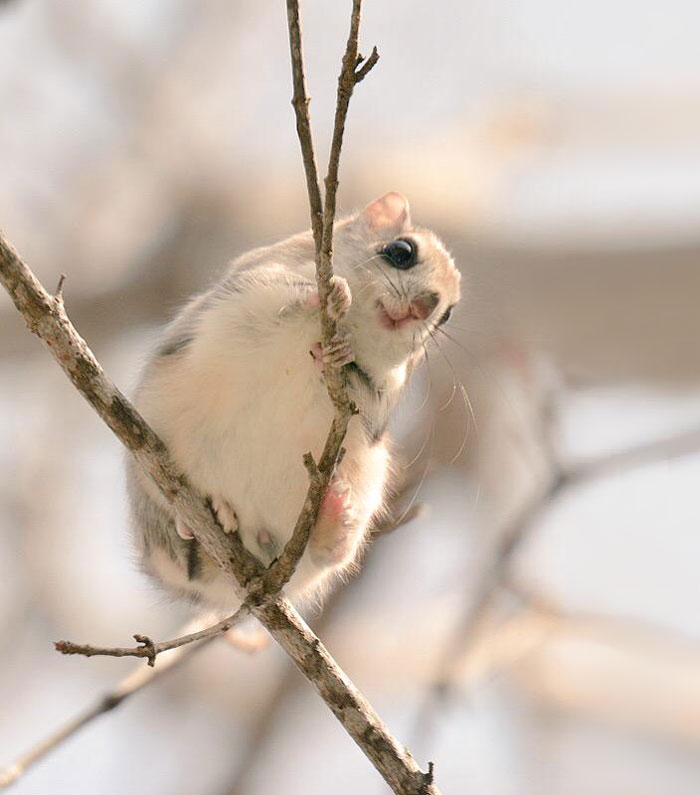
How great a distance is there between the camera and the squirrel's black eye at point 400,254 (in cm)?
415

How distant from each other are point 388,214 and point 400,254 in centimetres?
41

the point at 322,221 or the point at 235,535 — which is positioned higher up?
the point at 235,535

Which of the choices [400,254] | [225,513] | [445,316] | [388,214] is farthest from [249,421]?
[388,214]

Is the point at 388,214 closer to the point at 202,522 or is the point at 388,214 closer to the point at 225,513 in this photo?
the point at 225,513

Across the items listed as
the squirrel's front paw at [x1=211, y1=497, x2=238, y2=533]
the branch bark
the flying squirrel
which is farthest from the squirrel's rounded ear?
the branch bark

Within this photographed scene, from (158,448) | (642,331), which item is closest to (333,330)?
(158,448)

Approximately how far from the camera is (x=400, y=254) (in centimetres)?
418

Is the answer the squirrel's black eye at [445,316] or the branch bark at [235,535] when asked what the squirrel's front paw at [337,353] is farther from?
the squirrel's black eye at [445,316]

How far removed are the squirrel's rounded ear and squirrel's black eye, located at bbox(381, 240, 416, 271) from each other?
249mm

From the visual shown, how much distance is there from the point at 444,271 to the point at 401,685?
369 cm

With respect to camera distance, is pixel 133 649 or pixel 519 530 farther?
pixel 519 530

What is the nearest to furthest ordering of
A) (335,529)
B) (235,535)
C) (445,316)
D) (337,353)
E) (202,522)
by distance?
(337,353)
(202,522)
(235,535)
(335,529)
(445,316)

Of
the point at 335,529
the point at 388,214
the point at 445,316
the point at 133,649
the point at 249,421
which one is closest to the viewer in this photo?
the point at 133,649

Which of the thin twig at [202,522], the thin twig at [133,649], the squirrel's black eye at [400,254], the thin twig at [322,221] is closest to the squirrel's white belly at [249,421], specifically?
the thin twig at [202,522]
